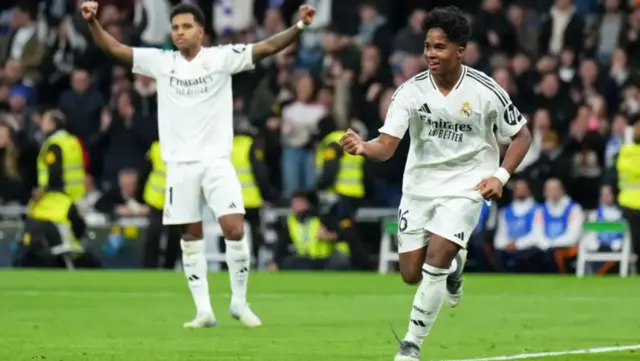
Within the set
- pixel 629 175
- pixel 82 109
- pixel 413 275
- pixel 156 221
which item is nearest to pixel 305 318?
pixel 413 275

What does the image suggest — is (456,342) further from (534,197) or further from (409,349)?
(534,197)

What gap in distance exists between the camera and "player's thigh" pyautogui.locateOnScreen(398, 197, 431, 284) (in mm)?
10961

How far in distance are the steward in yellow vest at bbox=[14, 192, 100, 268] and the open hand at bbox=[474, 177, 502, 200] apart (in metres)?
14.7

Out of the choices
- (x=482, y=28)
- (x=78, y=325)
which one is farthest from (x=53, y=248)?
(x=78, y=325)

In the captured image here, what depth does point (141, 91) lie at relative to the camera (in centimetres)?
2714

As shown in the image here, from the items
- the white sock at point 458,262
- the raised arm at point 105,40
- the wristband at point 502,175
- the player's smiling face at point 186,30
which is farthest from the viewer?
the player's smiling face at point 186,30

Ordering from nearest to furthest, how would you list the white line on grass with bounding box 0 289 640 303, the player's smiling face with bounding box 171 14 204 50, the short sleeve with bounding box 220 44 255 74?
1. the player's smiling face with bounding box 171 14 204 50
2. the short sleeve with bounding box 220 44 255 74
3. the white line on grass with bounding box 0 289 640 303

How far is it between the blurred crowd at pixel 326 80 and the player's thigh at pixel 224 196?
9.99 metres

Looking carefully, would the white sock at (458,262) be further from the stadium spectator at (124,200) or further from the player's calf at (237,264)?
the stadium spectator at (124,200)

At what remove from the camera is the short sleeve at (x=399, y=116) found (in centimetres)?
1077

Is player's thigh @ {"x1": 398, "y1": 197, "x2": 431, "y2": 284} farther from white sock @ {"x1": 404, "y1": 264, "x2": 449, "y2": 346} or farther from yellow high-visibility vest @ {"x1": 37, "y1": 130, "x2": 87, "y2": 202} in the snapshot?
yellow high-visibility vest @ {"x1": 37, "y1": 130, "x2": 87, "y2": 202}

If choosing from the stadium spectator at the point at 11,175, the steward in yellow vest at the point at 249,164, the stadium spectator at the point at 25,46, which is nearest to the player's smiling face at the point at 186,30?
the steward in yellow vest at the point at 249,164

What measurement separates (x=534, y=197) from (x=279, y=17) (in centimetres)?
604

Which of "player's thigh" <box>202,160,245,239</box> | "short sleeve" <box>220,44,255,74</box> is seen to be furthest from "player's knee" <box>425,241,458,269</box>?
"short sleeve" <box>220,44,255,74</box>
